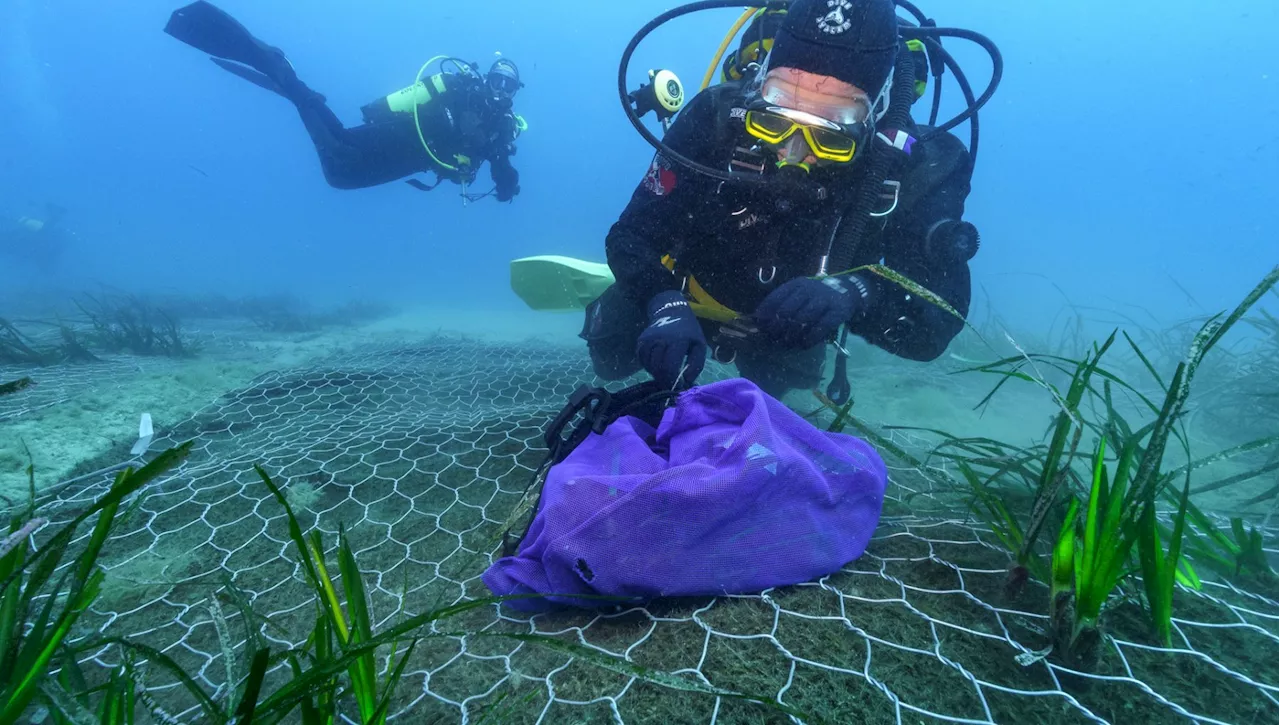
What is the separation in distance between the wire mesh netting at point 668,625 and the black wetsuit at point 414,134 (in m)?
9.03

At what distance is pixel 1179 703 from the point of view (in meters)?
1.23

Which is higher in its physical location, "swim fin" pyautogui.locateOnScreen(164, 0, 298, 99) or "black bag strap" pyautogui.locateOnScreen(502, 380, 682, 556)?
"swim fin" pyautogui.locateOnScreen(164, 0, 298, 99)

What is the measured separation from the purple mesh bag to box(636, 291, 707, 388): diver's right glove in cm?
94

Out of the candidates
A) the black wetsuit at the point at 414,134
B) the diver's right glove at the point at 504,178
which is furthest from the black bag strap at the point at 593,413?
the diver's right glove at the point at 504,178

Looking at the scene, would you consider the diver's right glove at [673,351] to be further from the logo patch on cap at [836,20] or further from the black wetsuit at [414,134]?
the black wetsuit at [414,134]

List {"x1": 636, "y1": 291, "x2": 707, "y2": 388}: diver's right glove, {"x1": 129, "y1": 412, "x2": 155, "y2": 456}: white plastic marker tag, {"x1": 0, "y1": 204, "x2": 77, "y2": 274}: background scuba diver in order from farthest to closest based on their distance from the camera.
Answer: {"x1": 0, "y1": 204, "x2": 77, "y2": 274}: background scuba diver, {"x1": 129, "y1": 412, "x2": 155, "y2": 456}: white plastic marker tag, {"x1": 636, "y1": 291, "x2": 707, "y2": 388}: diver's right glove

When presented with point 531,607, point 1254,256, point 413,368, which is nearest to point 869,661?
point 531,607

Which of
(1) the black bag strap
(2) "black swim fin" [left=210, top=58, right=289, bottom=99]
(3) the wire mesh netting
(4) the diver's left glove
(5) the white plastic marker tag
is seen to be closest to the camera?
(3) the wire mesh netting

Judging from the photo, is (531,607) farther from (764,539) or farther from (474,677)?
(764,539)

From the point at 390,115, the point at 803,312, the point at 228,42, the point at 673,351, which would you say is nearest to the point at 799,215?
the point at 803,312

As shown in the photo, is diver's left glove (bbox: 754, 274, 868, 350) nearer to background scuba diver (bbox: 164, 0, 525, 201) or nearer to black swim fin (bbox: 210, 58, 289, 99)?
background scuba diver (bbox: 164, 0, 525, 201)

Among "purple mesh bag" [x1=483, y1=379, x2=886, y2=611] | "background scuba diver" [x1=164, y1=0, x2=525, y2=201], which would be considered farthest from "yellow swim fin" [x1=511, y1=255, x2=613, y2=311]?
"background scuba diver" [x1=164, y1=0, x2=525, y2=201]

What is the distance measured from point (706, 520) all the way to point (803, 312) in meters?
1.97

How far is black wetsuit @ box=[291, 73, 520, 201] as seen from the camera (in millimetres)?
10422
